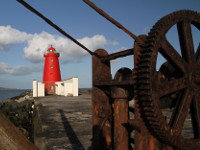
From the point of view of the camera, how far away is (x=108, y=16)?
1.95m

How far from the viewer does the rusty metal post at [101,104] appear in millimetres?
2549

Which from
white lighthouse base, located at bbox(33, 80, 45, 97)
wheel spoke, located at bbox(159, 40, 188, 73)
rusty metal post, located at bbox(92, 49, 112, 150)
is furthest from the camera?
white lighthouse base, located at bbox(33, 80, 45, 97)

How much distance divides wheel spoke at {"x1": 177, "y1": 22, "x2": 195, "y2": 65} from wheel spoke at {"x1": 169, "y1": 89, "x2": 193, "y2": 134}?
13.9 inches

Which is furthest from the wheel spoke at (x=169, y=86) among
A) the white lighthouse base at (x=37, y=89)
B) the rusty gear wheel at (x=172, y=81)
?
the white lighthouse base at (x=37, y=89)

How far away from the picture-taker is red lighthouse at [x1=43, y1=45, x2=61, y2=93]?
26.0 metres

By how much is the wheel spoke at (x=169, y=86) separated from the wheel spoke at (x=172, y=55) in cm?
14

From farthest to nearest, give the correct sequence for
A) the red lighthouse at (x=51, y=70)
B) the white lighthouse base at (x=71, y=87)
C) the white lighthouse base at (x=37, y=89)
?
the red lighthouse at (x=51, y=70), the white lighthouse base at (x=37, y=89), the white lighthouse base at (x=71, y=87)

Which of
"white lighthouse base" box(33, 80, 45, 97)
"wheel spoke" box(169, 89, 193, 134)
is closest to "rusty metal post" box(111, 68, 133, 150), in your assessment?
"wheel spoke" box(169, 89, 193, 134)

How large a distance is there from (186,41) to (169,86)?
2.11 feet

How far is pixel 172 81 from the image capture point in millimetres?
2139

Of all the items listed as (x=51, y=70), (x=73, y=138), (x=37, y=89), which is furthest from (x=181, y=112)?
(x=51, y=70)

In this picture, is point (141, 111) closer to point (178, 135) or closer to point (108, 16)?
point (178, 135)

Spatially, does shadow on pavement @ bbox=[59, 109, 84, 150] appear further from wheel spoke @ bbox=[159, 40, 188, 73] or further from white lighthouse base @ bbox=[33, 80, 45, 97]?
white lighthouse base @ bbox=[33, 80, 45, 97]

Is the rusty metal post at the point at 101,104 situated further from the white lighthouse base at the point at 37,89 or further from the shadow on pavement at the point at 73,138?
the white lighthouse base at the point at 37,89
